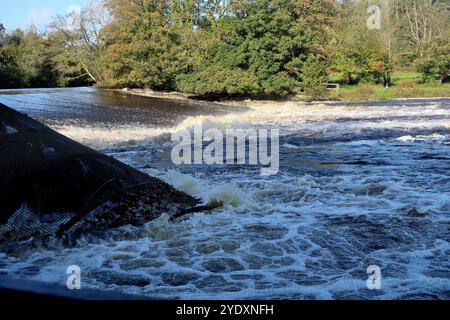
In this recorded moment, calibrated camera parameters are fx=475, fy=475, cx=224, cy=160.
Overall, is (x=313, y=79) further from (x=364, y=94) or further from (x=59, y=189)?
(x=59, y=189)

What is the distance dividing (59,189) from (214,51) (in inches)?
1129

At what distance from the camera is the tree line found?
1229 inches

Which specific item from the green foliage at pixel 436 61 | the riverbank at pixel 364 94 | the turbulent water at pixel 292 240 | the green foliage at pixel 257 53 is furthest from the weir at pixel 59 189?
the green foliage at pixel 436 61

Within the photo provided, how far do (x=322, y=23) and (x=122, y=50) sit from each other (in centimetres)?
1485

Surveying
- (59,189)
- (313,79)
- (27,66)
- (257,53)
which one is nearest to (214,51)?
(257,53)

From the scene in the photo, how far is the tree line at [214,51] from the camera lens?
102 feet

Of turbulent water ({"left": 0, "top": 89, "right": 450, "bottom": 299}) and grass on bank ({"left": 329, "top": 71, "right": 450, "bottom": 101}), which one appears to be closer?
turbulent water ({"left": 0, "top": 89, "right": 450, "bottom": 299})

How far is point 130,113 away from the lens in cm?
2053

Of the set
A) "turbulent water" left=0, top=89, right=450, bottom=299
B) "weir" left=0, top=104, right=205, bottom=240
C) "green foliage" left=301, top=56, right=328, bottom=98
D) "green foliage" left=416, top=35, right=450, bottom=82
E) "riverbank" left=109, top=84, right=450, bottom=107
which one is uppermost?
"green foliage" left=416, top=35, right=450, bottom=82

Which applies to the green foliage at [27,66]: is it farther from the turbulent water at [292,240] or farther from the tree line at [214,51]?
the turbulent water at [292,240]

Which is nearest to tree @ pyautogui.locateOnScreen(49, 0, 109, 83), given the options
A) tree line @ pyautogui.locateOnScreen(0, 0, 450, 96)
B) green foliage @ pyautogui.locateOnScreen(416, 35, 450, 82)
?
tree line @ pyautogui.locateOnScreen(0, 0, 450, 96)

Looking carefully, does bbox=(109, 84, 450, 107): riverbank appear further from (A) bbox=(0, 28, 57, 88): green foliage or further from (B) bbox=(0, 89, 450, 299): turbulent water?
(B) bbox=(0, 89, 450, 299): turbulent water

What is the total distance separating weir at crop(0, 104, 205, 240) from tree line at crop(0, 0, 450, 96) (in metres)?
24.7

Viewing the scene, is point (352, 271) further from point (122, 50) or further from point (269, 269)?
point (122, 50)
